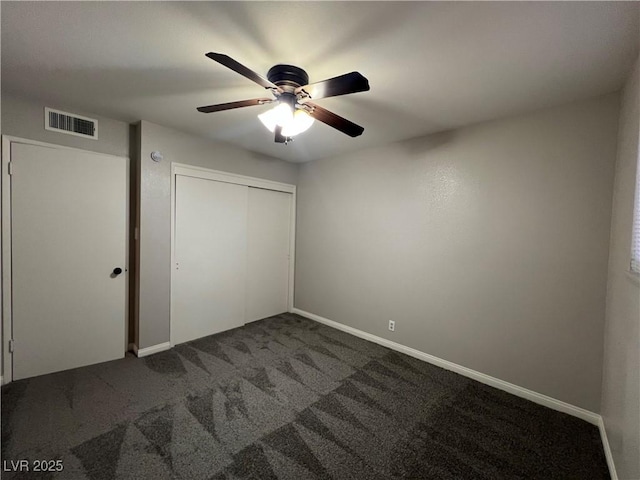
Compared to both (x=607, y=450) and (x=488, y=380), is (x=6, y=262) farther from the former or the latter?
(x=607, y=450)

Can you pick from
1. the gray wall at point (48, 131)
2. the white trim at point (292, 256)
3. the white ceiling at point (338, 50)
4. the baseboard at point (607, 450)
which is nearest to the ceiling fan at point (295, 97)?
the white ceiling at point (338, 50)

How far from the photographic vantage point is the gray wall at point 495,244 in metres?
2.05

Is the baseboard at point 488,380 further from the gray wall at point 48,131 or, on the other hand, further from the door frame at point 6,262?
the gray wall at point 48,131

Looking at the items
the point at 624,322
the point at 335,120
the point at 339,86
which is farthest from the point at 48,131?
the point at 624,322

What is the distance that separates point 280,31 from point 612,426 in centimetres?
310

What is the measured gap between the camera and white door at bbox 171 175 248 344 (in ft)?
10.2

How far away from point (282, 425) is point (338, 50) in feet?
8.18

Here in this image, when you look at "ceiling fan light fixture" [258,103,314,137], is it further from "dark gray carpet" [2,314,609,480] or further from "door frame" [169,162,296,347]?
"dark gray carpet" [2,314,609,480]

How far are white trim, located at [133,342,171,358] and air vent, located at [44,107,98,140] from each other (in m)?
2.22

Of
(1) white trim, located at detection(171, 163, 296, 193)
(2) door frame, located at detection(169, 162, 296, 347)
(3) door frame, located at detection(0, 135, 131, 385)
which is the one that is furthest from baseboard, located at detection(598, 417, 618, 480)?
(3) door frame, located at detection(0, 135, 131, 385)

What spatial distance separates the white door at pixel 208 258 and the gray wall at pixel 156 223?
0.12 meters

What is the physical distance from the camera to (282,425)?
6.21 ft

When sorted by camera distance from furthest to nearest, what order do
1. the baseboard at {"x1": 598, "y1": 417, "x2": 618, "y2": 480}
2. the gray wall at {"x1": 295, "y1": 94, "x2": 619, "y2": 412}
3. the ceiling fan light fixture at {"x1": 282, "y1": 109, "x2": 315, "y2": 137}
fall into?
1. the gray wall at {"x1": 295, "y1": 94, "x2": 619, "y2": 412}
2. the ceiling fan light fixture at {"x1": 282, "y1": 109, "x2": 315, "y2": 137}
3. the baseboard at {"x1": 598, "y1": 417, "x2": 618, "y2": 480}

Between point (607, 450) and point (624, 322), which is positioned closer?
point (624, 322)
